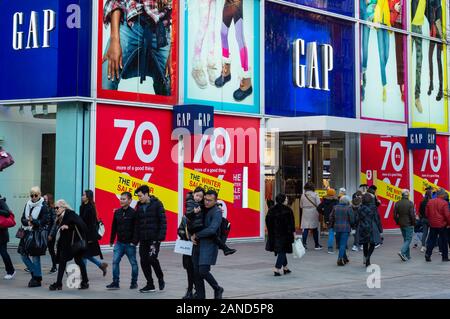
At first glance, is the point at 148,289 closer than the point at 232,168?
Yes

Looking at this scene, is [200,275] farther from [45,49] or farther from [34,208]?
[45,49]

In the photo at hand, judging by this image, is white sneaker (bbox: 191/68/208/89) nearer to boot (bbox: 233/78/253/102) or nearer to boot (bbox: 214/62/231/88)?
boot (bbox: 214/62/231/88)

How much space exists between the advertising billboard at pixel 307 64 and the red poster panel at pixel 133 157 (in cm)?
450

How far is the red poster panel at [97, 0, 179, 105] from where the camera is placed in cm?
2014

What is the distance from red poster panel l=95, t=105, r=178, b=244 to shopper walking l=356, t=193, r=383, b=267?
6.42 meters

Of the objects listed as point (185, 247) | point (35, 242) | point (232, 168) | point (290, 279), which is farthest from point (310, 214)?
point (185, 247)

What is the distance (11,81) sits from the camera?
20625 mm

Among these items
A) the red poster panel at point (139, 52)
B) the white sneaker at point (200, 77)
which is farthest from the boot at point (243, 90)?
the red poster panel at point (139, 52)

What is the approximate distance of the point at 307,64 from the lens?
2550 cm

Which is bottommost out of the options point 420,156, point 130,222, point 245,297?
point 245,297

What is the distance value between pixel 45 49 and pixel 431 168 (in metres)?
16.7
